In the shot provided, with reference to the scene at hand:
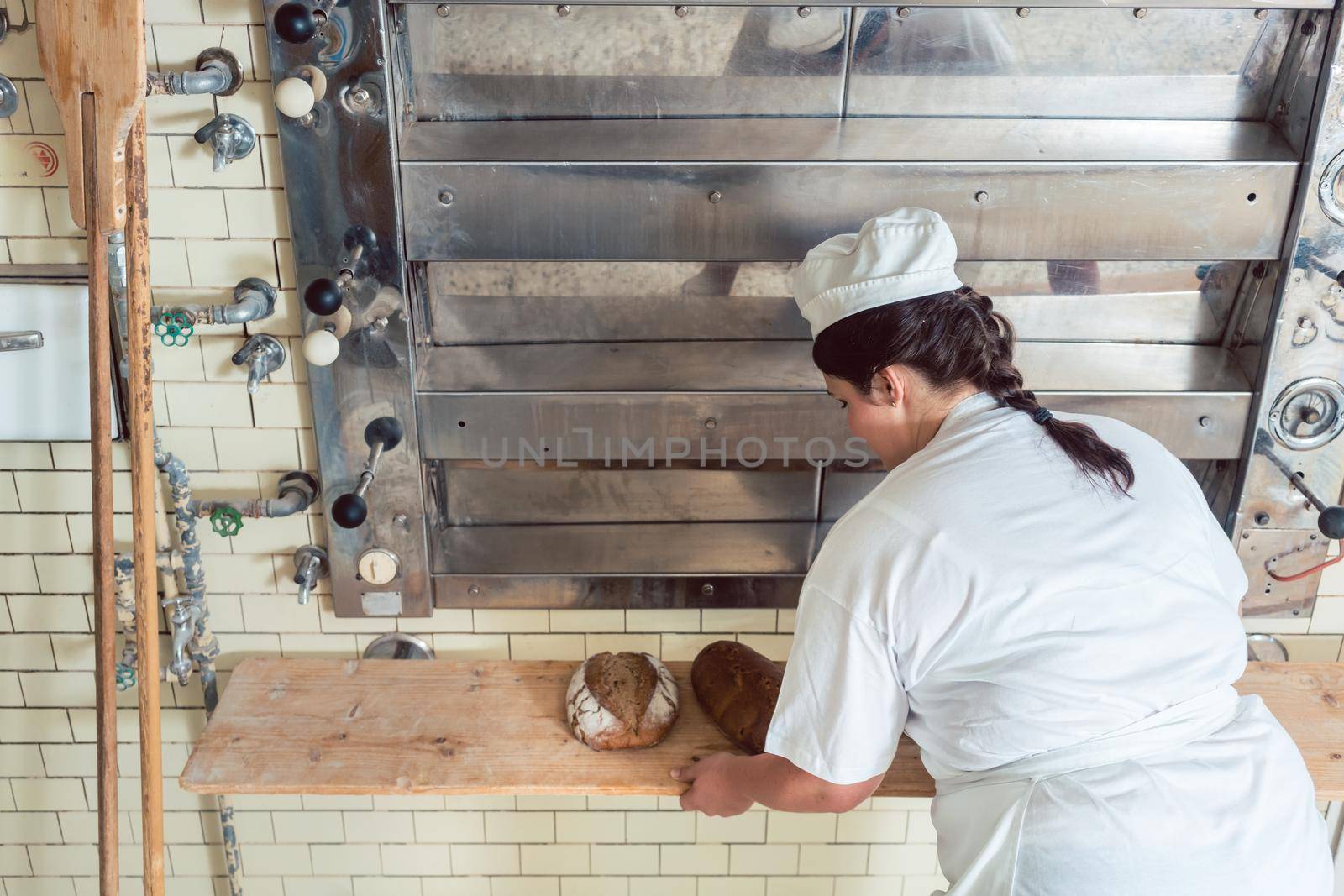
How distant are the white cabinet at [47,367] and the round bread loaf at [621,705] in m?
0.95

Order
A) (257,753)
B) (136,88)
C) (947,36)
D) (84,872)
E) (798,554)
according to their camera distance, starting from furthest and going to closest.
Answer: (84,872) < (798,554) < (257,753) < (947,36) < (136,88)

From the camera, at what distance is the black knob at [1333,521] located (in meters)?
1.89

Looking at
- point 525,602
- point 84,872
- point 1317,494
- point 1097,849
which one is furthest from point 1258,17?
point 84,872

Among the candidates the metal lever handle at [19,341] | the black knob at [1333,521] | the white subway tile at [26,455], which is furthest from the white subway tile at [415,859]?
the black knob at [1333,521]

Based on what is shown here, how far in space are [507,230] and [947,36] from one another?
80 cm

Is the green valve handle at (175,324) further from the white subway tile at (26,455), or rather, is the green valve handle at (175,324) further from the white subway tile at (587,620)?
the white subway tile at (587,620)

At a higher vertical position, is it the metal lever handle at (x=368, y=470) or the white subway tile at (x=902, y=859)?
the metal lever handle at (x=368, y=470)

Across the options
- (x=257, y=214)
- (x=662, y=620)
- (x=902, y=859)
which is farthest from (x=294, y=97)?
(x=902, y=859)

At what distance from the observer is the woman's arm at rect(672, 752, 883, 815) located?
1.49 meters

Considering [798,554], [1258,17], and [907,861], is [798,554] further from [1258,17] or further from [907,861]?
[1258,17]

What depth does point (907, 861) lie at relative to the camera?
2.42m

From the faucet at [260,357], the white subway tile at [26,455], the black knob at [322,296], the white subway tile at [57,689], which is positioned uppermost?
the black knob at [322,296]

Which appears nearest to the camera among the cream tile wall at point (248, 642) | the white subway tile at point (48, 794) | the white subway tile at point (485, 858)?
the cream tile wall at point (248, 642)

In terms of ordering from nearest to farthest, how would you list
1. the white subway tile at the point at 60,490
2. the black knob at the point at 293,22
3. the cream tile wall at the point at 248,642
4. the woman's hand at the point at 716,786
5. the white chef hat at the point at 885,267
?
the white chef hat at the point at 885,267 → the black knob at the point at 293,22 → the woman's hand at the point at 716,786 → the cream tile wall at the point at 248,642 → the white subway tile at the point at 60,490
